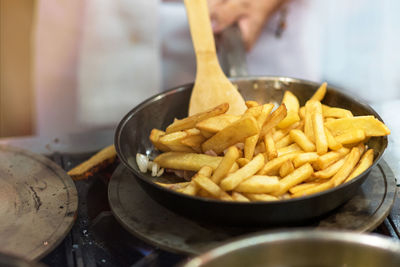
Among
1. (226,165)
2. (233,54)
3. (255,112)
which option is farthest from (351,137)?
(233,54)

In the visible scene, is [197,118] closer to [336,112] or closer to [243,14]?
[336,112]

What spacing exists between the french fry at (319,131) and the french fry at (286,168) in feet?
0.40

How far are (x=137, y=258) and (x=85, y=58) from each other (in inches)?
52.2

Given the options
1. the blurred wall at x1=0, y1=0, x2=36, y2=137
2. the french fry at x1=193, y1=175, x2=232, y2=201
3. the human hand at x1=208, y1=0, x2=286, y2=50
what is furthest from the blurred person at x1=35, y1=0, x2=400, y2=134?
the blurred wall at x1=0, y1=0, x2=36, y2=137

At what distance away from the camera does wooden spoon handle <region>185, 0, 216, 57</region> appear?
1.74m

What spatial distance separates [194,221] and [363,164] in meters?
0.46

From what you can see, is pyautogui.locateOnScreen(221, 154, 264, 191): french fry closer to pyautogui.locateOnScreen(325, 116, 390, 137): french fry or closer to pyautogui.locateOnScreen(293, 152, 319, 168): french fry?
pyautogui.locateOnScreen(293, 152, 319, 168): french fry

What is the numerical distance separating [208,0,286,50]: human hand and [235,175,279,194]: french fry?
112 cm

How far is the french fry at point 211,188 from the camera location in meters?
1.15

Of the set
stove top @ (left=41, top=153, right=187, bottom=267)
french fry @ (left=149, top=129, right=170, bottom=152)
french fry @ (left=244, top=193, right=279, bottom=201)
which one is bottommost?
stove top @ (left=41, top=153, right=187, bottom=267)

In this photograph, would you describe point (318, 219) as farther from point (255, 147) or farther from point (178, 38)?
point (178, 38)

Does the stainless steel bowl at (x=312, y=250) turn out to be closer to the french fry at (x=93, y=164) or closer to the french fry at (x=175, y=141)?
the french fry at (x=175, y=141)

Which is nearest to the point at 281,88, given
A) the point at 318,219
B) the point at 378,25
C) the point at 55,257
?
the point at 318,219

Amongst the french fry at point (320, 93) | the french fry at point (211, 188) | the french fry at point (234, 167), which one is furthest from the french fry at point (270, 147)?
the french fry at point (320, 93)
